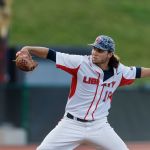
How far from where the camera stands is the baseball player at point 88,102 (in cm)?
953

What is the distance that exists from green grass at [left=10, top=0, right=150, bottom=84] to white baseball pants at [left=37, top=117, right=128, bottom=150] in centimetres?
2115

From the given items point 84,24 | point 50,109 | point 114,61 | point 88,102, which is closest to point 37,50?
point 88,102

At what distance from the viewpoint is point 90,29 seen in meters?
33.9

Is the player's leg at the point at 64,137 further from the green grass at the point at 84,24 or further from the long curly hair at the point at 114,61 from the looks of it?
the green grass at the point at 84,24

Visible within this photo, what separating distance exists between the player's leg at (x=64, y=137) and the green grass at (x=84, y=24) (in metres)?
21.2

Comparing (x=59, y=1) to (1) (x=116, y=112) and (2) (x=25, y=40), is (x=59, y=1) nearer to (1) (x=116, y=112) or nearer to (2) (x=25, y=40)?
(2) (x=25, y=40)

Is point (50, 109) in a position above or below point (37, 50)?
below

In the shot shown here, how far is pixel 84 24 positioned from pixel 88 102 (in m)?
24.9

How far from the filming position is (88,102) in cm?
973

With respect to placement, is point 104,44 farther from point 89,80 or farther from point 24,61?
point 24,61

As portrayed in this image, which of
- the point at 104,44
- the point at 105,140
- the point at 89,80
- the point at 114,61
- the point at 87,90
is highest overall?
the point at 104,44

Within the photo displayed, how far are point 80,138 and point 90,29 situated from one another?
80.3 feet

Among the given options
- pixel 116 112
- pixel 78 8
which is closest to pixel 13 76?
pixel 116 112

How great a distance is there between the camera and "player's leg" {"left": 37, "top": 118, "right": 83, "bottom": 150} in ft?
31.1
